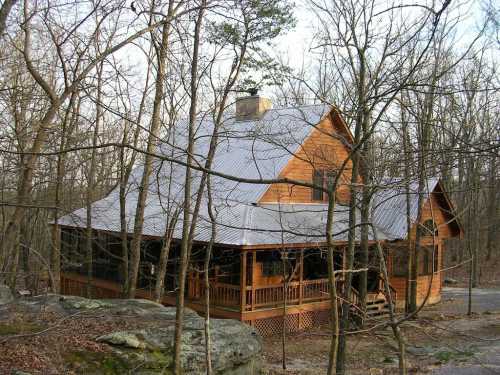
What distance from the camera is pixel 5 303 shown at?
11727mm

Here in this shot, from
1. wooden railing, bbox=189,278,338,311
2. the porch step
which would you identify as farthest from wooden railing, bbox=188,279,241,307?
the porch step

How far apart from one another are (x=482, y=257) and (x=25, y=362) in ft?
128

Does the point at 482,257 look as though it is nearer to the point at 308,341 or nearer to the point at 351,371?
the point at 308,341

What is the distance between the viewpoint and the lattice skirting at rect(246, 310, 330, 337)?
16938 mm

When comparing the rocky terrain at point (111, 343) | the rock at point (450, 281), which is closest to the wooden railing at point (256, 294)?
the rocky terrain at point (111, 343)

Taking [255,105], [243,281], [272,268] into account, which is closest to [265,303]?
[243,281]

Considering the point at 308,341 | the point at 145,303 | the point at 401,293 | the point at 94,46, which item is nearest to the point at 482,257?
the point at 401,293

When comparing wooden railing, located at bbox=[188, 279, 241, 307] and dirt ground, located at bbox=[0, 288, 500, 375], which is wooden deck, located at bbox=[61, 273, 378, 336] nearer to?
wooden railing, located at bbox=[188, 279, 241, 307]

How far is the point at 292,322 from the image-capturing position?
1791 cm

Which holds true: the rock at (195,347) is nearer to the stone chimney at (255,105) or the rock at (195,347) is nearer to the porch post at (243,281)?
the porch post at (243,281)

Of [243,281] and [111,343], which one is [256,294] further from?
[111,343]

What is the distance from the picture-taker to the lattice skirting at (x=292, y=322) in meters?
16.9

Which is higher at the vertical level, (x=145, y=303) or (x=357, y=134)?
(x=357, y=134)

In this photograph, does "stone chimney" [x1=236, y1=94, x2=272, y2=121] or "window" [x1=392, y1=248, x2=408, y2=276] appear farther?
"stone chimney" [x1=236, y1=94, x2=272, y2=121]
